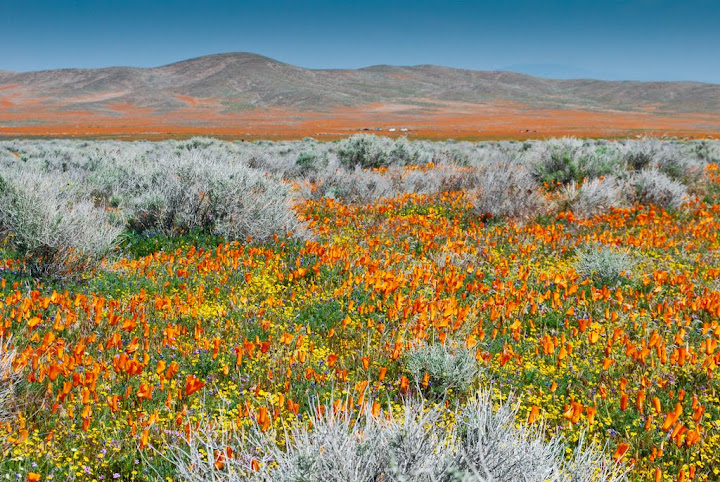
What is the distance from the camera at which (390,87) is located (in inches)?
7047

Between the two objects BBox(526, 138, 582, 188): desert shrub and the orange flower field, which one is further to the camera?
BBox(526, 138, 582, 188): desert shrub

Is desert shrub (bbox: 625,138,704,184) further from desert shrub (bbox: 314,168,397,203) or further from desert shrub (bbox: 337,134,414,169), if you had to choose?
desert shrub (bbox: 337,134,414,169)

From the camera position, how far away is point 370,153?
16.2 metres

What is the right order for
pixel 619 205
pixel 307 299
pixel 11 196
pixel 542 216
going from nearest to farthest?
1. pixel 307 299
2. pixel 11 196
3. pixel 542 216
4. pixel 619 205

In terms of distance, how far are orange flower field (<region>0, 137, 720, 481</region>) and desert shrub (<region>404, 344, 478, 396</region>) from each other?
0.05 meters

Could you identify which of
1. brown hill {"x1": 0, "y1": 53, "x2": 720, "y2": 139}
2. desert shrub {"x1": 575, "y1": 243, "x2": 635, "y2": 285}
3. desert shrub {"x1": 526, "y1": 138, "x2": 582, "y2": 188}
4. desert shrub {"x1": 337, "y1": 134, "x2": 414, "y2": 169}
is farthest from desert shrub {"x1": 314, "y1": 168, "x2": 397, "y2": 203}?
brown hill {"x1": 0, "y1": 53, "x2": 720, "y2": 139}

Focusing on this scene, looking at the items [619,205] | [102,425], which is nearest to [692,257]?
[619,205]

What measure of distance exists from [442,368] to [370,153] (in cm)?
1316

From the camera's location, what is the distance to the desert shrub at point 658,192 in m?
9.73

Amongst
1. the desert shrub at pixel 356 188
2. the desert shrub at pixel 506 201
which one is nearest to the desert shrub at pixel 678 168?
the desert shrub at pixel 506 201

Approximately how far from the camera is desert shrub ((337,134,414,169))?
53.1 feet

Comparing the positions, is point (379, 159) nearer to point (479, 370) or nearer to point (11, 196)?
point (11, 196)

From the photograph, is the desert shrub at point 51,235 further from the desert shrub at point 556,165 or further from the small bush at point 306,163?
the small bush at point 306,163

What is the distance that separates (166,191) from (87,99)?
164258mm
